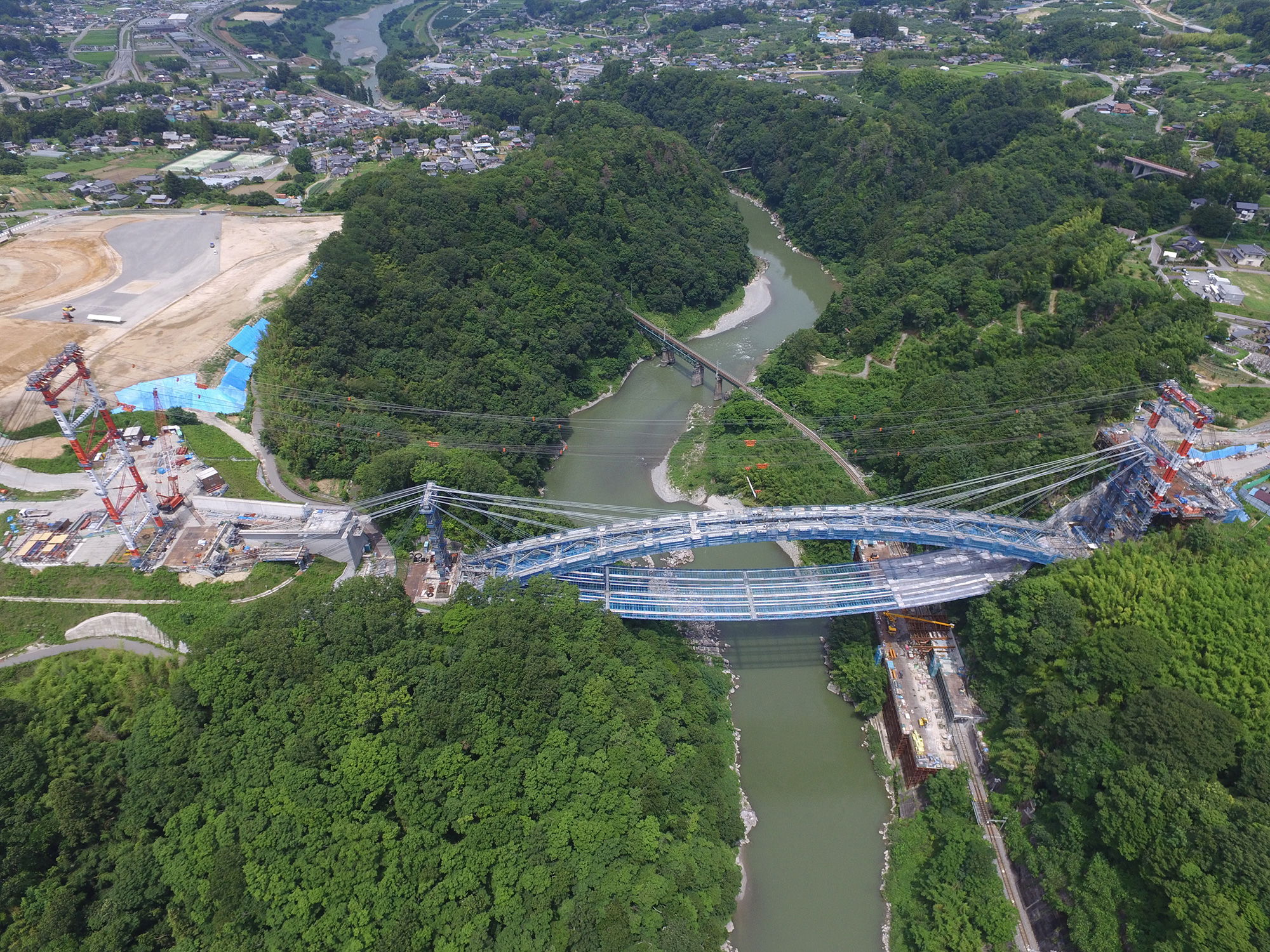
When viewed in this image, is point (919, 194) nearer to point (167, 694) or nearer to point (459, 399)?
point (459, 399)

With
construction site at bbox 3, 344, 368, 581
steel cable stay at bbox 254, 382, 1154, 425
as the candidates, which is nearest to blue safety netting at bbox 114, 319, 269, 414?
steel cable stay at bbox 254, 382, 1154, 425

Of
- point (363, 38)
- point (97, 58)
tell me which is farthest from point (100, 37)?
point (363, 38)

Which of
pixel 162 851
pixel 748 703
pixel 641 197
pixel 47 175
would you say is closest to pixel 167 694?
pixel 162 851

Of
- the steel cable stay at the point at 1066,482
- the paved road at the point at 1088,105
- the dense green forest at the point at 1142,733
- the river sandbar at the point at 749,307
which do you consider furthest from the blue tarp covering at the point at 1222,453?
the paved road at the point at 1088,105

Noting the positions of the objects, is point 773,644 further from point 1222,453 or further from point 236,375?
point 236,375

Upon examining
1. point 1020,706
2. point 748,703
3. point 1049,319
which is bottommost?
point 748,703
